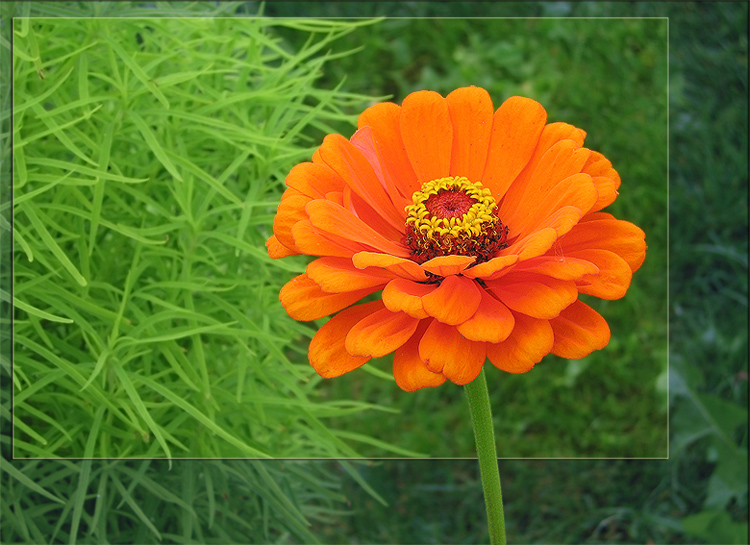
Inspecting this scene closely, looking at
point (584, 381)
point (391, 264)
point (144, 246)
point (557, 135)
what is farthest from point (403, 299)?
point (584, 381)

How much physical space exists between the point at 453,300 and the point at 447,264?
13 mm

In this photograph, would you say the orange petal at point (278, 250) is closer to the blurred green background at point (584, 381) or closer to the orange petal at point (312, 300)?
the orange petal at point (312, 300)

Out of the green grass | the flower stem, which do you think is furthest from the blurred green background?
the flower stem

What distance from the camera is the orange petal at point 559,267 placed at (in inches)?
12.0

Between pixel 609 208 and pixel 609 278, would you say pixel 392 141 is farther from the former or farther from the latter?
pixel 609 208

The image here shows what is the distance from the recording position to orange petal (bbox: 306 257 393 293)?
314 mm

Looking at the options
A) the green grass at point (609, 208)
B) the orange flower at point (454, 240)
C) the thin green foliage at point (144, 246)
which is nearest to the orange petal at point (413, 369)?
the orange flower at point (454, 240)

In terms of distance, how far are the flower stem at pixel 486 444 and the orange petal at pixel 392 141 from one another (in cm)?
9

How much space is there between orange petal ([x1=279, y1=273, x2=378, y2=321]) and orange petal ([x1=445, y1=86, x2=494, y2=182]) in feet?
0.27

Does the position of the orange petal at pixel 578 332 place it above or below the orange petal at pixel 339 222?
below

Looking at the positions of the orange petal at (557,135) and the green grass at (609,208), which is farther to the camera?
the green grass at (609,208)

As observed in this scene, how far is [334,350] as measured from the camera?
34 centimetres

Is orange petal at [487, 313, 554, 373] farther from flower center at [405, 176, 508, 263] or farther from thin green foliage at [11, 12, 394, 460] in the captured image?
thin green foliage at [11, 12, 394, 460]

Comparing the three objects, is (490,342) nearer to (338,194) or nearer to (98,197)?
(338,194)
